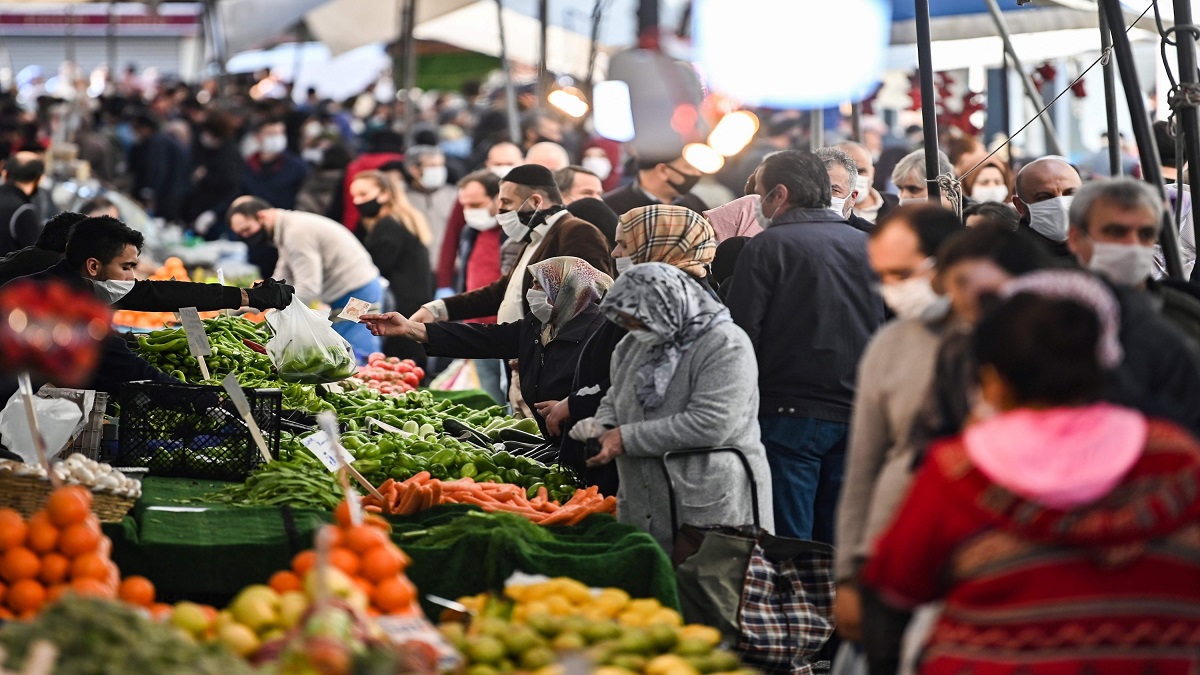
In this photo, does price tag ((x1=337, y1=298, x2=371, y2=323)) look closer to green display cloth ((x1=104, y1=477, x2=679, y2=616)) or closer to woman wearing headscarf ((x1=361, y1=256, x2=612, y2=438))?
woman wearing headscarf ((x1=361, y1=256, x2=612, y2=438))

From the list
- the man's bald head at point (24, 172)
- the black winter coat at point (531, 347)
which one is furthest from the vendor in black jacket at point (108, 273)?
the man's bald head at point (24, 172)

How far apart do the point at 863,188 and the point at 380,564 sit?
4872mm

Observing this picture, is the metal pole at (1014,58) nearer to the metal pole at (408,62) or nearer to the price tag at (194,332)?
the price tag at (194,332)

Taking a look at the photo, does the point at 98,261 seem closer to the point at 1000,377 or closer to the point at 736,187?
the point at 1000,377

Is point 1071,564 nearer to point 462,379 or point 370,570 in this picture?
point 370,570

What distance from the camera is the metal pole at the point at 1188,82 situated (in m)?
5.62

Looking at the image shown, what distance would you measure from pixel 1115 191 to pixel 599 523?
1985mm

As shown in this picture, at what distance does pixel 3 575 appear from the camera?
392 cm

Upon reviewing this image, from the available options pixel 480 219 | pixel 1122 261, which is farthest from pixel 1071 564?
pixel 480 219

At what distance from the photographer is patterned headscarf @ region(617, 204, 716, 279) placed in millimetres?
5688

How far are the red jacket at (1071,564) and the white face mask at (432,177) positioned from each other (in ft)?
33.3

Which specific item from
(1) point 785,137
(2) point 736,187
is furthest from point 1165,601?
(1) point 785,137

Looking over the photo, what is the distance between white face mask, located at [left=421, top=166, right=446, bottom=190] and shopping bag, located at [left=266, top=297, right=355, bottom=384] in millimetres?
6445

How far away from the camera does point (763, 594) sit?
16.0 feet
